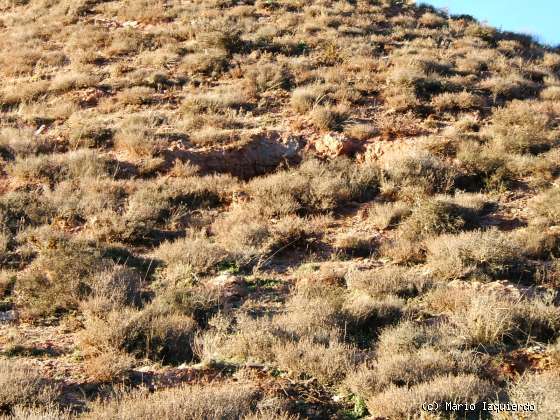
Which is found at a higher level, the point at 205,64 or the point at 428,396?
the point at 205,64

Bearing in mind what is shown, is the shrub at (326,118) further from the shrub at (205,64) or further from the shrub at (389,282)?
the shrub at (389,282)

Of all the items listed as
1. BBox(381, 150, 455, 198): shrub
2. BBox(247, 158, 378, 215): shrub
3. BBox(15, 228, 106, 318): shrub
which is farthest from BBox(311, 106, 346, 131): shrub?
BBox(15, 228, 106, 318): shrub

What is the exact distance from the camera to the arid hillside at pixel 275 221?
4453mm

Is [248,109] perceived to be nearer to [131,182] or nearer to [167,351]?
[131,182]

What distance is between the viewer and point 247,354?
4.90 metres

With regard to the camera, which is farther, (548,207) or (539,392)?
(548,207)

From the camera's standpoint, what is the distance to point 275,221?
850 centimetres

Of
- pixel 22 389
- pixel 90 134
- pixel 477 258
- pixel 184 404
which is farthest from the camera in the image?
pixel 90 134

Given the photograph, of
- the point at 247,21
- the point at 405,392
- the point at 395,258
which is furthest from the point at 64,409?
the point at 247,21

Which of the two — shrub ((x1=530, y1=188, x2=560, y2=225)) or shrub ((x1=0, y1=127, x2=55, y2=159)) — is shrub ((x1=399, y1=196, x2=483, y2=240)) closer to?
shrub ((x1=530, y1=188, x2=560, y2=225))

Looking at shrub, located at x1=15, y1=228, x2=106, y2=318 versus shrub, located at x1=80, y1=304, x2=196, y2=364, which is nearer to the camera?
shrub, located at x1=80, y1=304, x2=196, y2=364

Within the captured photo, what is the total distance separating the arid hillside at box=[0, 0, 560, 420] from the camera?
14.6 ft

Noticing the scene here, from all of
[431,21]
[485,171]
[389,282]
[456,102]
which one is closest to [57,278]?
[389,282]

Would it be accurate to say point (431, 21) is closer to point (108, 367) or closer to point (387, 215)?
point (387, 215)
